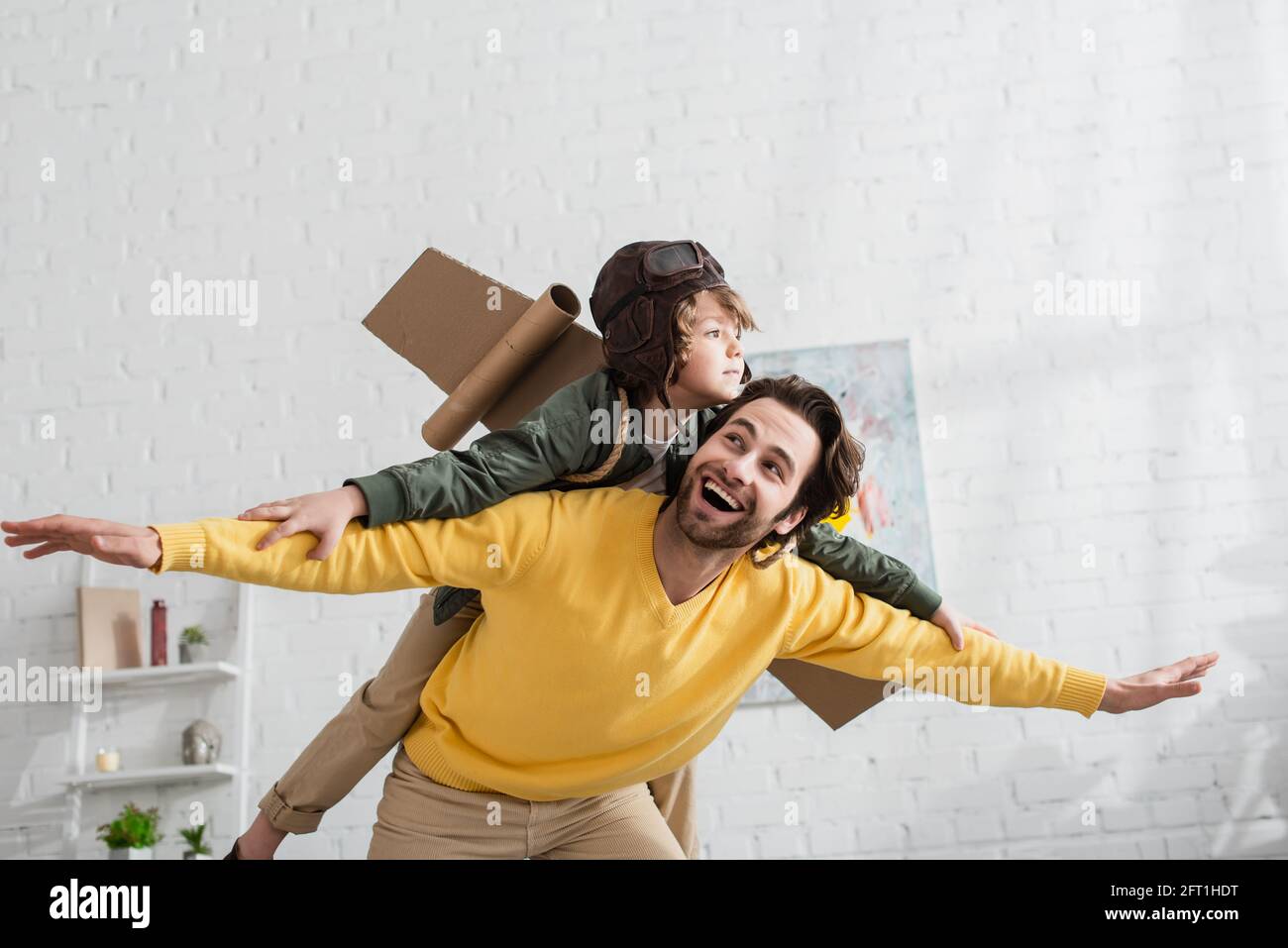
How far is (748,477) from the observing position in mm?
1672

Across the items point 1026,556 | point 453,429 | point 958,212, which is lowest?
point 1026,556

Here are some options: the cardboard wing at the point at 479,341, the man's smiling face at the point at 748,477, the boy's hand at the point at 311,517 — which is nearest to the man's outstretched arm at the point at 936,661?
the man's smiling face at the point at 748,477

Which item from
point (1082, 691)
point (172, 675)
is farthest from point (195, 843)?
point (1082, 691)

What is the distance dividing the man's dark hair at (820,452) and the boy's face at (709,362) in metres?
0.06

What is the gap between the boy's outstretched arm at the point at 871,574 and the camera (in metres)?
1.89

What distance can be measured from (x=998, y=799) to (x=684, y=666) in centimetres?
201

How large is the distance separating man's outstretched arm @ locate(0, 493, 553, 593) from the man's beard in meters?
0.20

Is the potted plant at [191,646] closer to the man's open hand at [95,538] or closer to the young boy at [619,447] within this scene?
the young boy at [619,447]

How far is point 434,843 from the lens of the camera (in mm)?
1821

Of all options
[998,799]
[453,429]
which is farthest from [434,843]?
[998,799]

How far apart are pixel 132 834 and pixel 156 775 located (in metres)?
0.17

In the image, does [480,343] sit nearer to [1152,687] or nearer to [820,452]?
[820,452]

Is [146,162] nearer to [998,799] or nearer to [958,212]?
[958,212]
